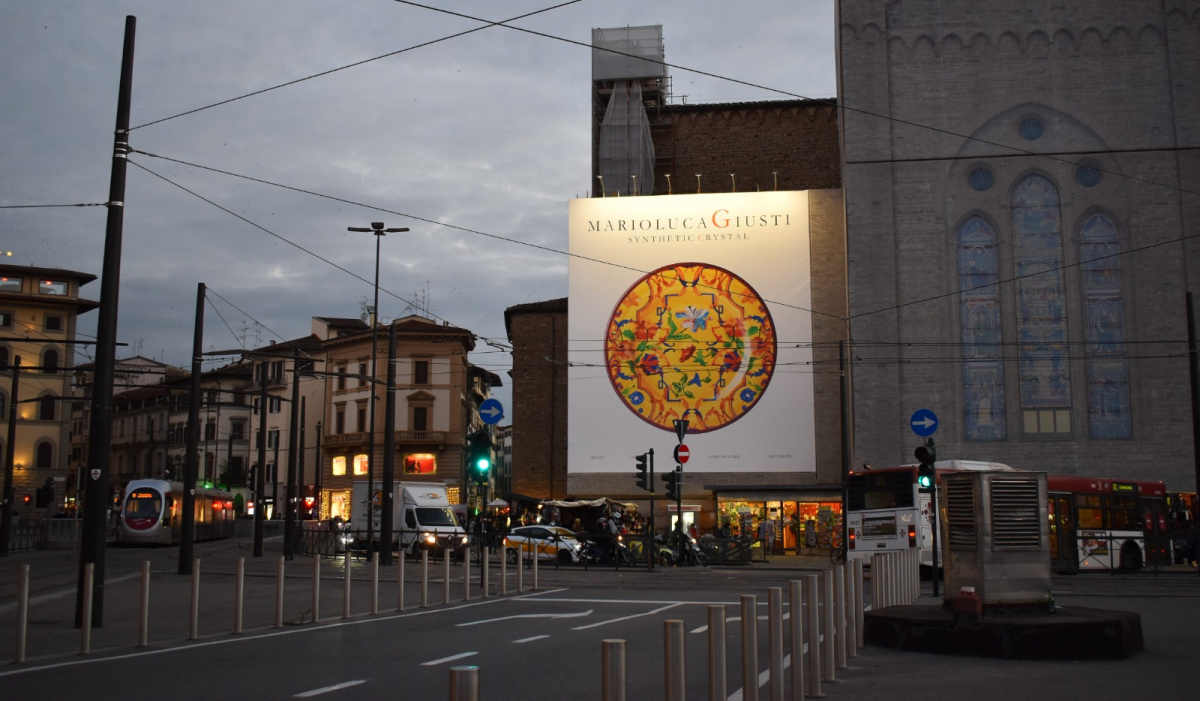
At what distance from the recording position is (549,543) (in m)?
34.0

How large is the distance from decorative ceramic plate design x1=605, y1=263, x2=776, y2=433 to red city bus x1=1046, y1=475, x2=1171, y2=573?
16198 mm

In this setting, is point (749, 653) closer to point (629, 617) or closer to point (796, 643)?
point (796, 643)

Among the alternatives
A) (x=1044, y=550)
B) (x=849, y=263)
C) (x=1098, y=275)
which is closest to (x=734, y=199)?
(x=849, y=263)

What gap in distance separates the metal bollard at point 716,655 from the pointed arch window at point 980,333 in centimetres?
3766

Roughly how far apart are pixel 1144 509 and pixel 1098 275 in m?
13.6

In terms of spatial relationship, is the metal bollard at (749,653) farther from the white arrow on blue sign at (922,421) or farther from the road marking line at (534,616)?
the white arrow on blue sign at (922,421)

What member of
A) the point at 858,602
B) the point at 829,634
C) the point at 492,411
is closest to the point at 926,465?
the point at 858,602

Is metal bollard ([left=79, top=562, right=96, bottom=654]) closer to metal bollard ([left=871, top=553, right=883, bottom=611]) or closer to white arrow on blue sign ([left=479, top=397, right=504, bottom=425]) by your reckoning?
metal bollard ([left=871, top=553, right=883, bottom=611])

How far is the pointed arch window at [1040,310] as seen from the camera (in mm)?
41969

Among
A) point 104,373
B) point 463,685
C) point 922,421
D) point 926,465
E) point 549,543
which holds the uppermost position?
point 922,421

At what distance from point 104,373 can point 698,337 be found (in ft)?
108

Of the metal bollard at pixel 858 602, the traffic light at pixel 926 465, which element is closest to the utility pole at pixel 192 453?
the traffic light at pixel 926 465

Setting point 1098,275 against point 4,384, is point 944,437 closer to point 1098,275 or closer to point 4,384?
point 1098,275

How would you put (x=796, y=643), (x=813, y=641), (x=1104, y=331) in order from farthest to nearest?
(x=1104, y=331) → (x=813, y=641) → (x=796, y=643)
